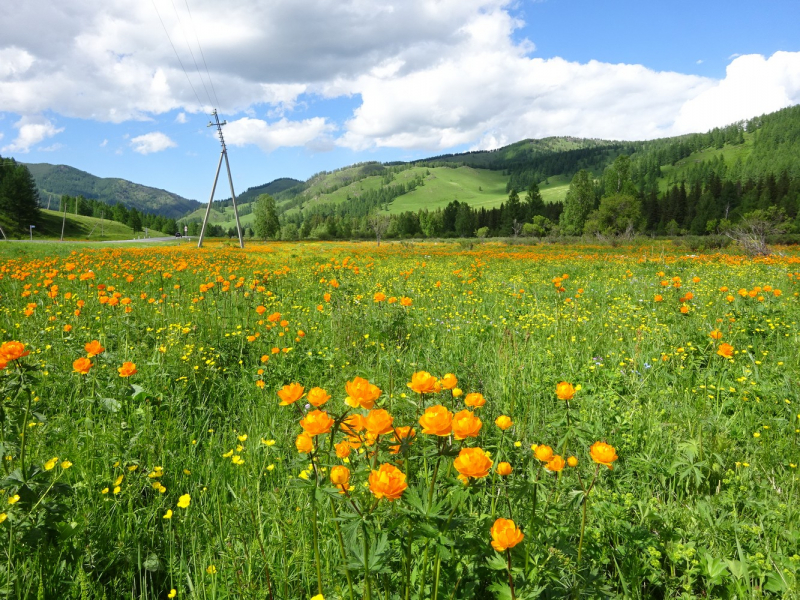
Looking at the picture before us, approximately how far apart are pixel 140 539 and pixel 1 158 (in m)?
114

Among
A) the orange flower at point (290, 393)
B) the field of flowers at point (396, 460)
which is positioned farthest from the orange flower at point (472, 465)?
the orange flower at point (290, 393)

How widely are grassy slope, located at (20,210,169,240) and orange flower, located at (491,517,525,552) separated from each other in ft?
273

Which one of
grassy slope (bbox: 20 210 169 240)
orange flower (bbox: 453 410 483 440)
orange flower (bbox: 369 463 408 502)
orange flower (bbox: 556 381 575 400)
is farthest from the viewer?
grassy slope (bbox: 20 210 169 240)

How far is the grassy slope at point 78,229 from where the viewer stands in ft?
216

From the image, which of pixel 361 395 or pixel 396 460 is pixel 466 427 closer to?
pixel 361 395

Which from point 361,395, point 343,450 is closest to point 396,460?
point 343,450

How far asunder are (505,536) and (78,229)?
96.4 meters

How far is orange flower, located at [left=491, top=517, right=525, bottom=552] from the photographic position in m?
1.03

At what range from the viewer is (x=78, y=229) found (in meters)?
73.4

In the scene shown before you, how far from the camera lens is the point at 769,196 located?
68500mm

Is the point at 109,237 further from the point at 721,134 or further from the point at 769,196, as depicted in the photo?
the point at 721,134

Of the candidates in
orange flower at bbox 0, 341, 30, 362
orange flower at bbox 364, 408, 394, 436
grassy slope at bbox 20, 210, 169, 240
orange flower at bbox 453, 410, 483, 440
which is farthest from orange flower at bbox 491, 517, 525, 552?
grassy slope at bbox 20, 210, 169, 240

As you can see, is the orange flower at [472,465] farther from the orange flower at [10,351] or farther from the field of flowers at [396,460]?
the orange flower at [10,351]

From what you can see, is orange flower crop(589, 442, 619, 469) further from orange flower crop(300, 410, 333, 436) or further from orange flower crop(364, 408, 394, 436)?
orange flower crop(300, 410, 333, 436)
